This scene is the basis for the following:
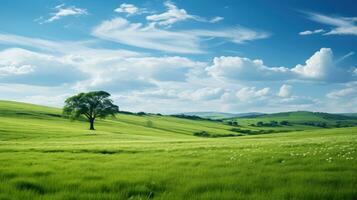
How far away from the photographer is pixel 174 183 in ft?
41.9

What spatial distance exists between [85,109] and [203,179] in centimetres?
9828

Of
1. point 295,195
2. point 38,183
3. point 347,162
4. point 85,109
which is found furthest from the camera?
point 85,109

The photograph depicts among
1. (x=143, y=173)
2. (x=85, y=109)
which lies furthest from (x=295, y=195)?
(x=85, y=109)

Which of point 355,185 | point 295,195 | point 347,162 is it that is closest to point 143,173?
point 295,195

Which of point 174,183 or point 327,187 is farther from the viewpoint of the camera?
point 174,183

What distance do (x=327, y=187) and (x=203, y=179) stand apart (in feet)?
13.9

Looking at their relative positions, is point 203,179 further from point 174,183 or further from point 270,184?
point 270,184

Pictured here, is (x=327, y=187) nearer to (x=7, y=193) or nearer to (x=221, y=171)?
(x=221, y=171)

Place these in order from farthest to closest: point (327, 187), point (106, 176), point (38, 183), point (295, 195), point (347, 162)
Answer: point (347, 162) < point (106, 176) < point (38, 183) < point (327, 187) < point (295, 195)

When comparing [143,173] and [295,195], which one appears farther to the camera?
[143,173]

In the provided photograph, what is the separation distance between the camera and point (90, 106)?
4274 inches

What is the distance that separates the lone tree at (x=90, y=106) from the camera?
107312 mm

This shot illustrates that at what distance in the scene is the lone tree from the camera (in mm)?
107312

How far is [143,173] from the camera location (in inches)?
581
